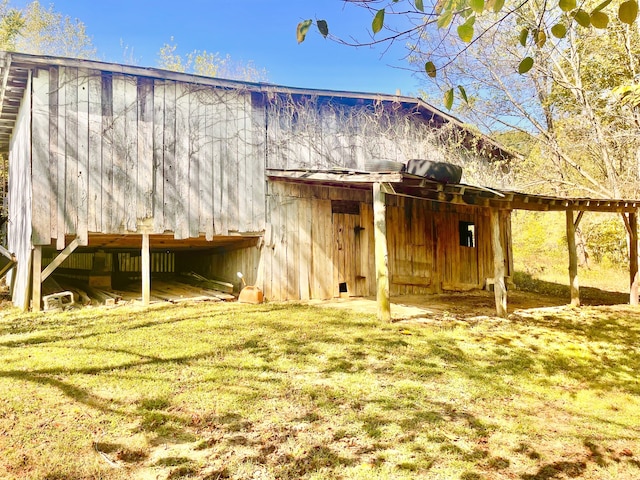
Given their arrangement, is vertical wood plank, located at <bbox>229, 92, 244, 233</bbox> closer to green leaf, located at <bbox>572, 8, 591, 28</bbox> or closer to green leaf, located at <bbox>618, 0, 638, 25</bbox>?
green leaf, located at <bbox>572, 8, 591, 28</bbox>

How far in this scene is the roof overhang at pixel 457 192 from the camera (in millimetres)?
8289

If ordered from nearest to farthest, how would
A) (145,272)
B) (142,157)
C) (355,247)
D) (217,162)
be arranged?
(142,157), (145,272), (217,162), (355,247)

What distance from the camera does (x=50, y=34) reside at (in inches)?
931

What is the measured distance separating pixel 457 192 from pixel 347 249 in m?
3.85

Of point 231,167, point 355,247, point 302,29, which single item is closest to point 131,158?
point 231,167

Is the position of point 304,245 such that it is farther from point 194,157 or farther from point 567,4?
point 567,4

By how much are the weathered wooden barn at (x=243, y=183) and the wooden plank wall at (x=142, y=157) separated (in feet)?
0.09

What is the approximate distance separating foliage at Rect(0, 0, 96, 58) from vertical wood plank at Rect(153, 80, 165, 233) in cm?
1716

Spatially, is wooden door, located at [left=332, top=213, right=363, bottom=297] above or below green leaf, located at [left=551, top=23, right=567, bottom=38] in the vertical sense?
below

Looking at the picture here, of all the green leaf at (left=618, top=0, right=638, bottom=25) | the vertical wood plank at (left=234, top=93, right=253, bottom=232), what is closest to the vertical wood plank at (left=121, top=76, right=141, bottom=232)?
the vertical wood plank at (left=234, top=93, right=253, bottom=232)

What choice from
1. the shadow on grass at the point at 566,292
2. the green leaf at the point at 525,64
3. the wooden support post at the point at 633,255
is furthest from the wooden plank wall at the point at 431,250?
the green leaf at the point at 525,64

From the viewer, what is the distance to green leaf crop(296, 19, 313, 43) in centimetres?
205

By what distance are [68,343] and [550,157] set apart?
15.8m

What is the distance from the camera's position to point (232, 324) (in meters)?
7.58
